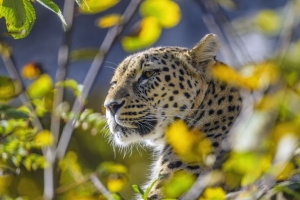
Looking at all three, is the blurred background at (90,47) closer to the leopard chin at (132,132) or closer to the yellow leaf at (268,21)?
the leopard chin at (132,132)

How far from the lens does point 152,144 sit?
3.57 meters

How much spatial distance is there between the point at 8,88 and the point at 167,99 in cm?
174

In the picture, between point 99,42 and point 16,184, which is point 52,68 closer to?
point 99,42

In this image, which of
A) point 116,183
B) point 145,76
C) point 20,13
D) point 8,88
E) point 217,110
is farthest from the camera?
point 145,76

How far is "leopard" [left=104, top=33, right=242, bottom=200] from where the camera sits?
11.2ft

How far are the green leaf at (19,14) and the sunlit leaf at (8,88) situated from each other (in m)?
0.24

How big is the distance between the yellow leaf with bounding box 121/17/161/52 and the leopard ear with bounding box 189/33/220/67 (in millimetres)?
1336

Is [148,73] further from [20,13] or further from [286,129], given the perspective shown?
[286,129]

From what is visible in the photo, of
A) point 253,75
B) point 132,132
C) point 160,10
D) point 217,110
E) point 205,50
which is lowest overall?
point 132,132

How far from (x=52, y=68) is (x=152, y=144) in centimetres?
233

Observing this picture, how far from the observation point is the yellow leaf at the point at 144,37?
1922 millimetres

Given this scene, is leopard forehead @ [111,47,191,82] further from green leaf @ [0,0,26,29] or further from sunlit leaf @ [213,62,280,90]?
green leaf @ [0,0,26,29]

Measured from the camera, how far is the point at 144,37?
2055 mm

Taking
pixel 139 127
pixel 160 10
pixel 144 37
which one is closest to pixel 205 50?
pixel 139 127
